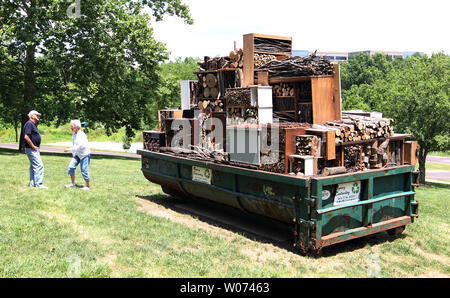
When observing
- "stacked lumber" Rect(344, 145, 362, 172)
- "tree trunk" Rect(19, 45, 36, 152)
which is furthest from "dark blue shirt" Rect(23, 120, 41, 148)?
"tree trunk" Rect(19, 45, 36, 152)

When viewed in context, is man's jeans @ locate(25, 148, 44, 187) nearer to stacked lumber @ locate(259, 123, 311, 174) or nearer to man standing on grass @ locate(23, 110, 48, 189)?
man standing on grass @ locate(23, 110, 48, 189)

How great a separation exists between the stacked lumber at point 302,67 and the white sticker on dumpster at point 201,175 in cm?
220

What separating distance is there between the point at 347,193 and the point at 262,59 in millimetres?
3214

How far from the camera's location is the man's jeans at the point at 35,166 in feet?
31.7

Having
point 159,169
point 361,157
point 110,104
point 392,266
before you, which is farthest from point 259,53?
point 110,104

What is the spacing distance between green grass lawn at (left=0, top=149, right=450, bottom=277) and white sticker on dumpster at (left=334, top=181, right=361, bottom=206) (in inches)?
31.6

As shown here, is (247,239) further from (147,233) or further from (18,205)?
(18,205)

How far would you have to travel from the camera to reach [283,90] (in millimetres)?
7891

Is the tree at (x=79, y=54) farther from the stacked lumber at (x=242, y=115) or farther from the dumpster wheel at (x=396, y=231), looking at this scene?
the dumpster wheel at (x=396, y=231)

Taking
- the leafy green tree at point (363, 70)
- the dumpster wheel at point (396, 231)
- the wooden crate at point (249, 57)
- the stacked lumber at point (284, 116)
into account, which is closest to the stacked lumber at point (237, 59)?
the wooden crate at point (249, 57)

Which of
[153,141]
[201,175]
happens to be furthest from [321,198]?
[153,141]

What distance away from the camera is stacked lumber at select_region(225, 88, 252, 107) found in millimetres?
7512

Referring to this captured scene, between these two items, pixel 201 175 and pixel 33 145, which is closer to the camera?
pixel 201 175

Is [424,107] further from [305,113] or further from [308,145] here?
[308,145]
